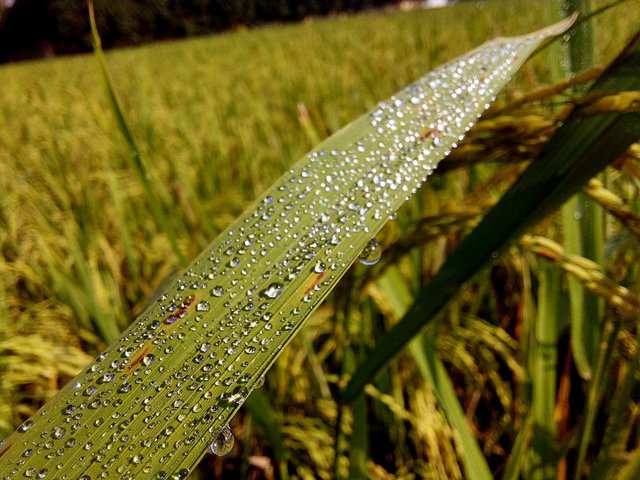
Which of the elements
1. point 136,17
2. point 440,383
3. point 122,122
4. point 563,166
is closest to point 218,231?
point 122,122

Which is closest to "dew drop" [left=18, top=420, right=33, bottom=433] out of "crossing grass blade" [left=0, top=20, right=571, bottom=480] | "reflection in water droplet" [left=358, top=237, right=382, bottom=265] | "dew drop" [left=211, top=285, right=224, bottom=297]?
"crossing grass blade" [left=0, top=20, right=571, bottom=480]

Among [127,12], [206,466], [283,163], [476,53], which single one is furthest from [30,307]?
[127,12]

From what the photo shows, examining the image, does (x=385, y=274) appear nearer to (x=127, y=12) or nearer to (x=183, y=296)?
(x=183, y=296)

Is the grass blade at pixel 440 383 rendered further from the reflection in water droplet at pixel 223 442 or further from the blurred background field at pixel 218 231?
the reflection in water droplet at pixel 223 442

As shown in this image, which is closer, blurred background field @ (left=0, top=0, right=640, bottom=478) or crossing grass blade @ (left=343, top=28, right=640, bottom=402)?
crossing grass blade @ (left=343, top=28, right=640, bottom=402)

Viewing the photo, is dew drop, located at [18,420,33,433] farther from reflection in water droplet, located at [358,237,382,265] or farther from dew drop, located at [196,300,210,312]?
reflection in water droplet, located at [358,237,382,265]

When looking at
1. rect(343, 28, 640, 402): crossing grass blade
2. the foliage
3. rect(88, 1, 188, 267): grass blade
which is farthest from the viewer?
the foliage

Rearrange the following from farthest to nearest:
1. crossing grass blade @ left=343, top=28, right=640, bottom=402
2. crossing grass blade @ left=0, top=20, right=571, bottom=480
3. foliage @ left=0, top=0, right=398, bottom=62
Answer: foliage @ left=0, top=0, right=398, bottom=62, crossing grass blade @ left=343, top=28, right=640, bottom=402, crossing grass blade @ left=0, top=20, right=571, bottom=480
